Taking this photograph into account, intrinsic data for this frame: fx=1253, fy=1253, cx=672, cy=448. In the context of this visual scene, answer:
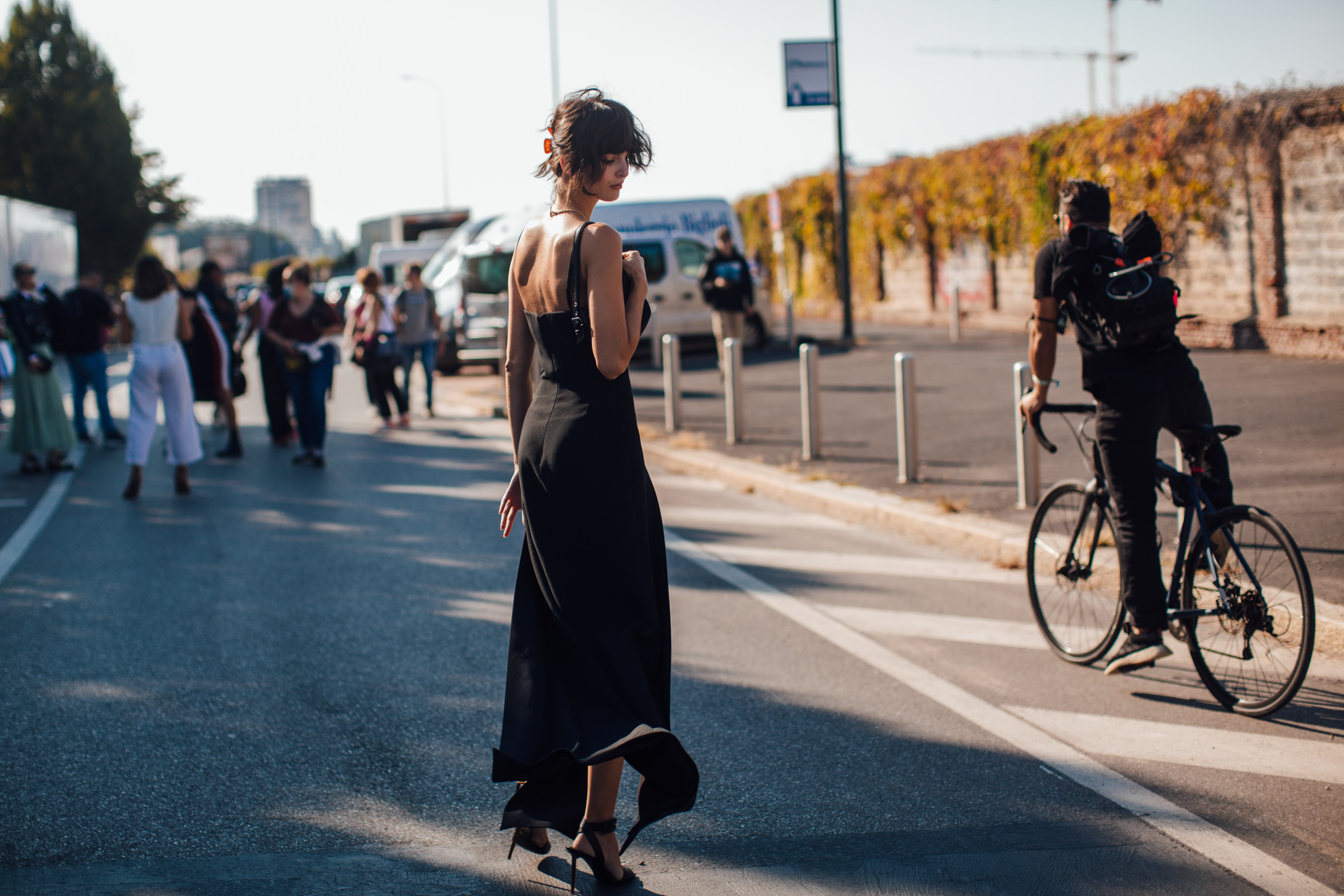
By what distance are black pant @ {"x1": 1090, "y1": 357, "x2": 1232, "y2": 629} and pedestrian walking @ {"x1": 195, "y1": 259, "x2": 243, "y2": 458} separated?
Answer: 9.15m

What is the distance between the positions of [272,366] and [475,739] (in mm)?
9397

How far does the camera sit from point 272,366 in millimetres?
12930

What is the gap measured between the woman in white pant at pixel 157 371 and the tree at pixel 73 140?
41.3 meters

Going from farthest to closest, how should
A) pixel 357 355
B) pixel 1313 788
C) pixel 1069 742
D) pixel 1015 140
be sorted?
pixel 1015 140 < pixel 357 355 < pixel 1069 742 < pixel 1313 788

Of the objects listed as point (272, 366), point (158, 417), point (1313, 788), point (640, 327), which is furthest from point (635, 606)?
point (158, 417)

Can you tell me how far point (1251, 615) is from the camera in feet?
14.1

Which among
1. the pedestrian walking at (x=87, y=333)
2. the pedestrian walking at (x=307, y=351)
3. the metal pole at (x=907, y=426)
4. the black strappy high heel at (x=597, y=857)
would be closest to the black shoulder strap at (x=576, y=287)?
the black strappy high heel at (x=597, y=857)

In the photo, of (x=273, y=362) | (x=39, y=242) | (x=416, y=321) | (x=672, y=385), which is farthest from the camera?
(x=39, y=242)

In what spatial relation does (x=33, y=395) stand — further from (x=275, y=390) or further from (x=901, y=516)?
(x=901, y=516)

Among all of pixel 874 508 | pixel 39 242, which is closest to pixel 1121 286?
pixel 874 508

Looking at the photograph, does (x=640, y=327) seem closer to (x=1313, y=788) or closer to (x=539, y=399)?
(x=539, y=399)

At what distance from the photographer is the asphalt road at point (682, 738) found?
3346mm

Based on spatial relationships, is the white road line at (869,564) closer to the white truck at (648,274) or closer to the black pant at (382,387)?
the black pant at (382,387)

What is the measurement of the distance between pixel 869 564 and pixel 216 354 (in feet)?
23.9
